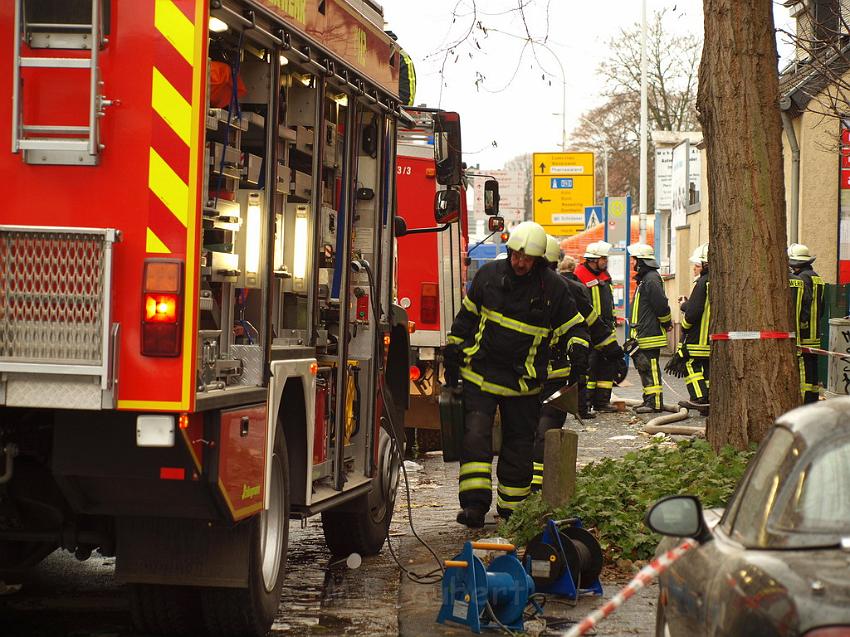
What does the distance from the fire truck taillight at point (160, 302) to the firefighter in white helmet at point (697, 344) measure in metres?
12.5

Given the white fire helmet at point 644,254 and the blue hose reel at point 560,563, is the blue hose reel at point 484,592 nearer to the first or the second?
the blue hose reel at point 560,563

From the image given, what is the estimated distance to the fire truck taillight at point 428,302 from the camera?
14.6 meters

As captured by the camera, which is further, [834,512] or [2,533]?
[2,533]

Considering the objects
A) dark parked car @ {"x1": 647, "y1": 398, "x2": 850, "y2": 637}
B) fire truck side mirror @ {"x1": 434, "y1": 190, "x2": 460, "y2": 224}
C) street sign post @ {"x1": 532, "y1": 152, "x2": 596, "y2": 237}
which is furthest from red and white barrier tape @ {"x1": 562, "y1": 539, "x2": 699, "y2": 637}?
street sign post @ {"x1": 532, "y1": 152, "x2": 596, "y2": 237}

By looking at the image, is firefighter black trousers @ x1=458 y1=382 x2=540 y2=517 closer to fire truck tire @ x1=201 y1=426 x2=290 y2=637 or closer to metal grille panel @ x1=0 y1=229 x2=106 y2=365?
fire truck tire @ x1=201 y1=426 x2=290 y2=637

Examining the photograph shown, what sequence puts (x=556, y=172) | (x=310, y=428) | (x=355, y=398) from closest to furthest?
(x=310, y=428), (x=355, y=398), (x=556, y=172)

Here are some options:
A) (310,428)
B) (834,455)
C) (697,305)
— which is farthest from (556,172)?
(834,455)

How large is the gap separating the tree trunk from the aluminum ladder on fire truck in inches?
235

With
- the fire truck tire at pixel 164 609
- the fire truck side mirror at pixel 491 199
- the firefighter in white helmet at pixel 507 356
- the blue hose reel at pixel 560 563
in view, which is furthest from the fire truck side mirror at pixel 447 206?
the fire truck tire at pixel 164 609

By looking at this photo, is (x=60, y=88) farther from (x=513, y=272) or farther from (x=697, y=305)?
(x=697, y=305)

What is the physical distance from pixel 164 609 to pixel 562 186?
99.1ft

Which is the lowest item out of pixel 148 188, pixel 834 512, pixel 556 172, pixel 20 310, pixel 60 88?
pixel 834 512

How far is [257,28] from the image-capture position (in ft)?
19.9

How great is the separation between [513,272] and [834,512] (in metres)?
6.24
